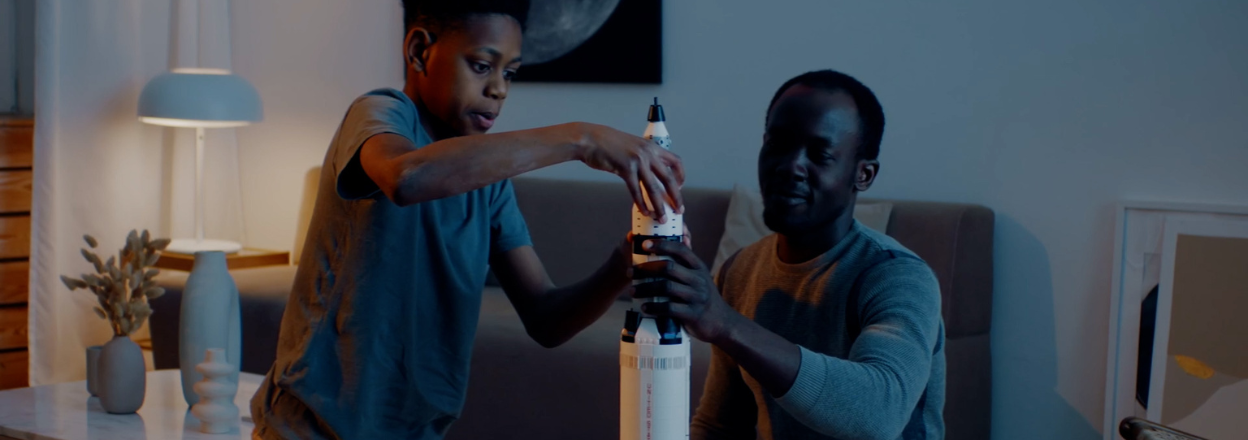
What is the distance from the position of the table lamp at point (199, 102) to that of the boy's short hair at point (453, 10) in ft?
9.85

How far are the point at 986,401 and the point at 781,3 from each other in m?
1.32

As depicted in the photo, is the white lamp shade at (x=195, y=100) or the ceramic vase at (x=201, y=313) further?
the white lamp shade at (x=195, y=100)

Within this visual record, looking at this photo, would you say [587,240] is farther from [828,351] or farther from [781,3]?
[828,351]

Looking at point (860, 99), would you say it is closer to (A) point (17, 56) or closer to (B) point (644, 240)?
(B) point (644, 240)

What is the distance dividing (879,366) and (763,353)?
14 centimetres

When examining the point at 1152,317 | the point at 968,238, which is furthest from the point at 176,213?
the point at 1152,317

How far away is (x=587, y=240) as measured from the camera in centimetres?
360

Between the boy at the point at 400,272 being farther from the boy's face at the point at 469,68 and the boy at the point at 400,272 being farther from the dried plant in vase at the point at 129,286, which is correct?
the dried plant in vase at the point at 129,286

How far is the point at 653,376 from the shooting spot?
36.9 inches

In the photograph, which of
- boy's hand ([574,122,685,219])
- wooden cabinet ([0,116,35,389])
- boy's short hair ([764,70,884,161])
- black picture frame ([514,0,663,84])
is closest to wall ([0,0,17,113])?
wooden cabinet ([0,116,35,389])

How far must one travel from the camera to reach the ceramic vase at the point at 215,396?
86.2 inches

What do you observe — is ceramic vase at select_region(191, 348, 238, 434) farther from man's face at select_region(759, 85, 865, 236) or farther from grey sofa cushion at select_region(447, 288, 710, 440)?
man's face at select_region(759, 85, 865, 236)

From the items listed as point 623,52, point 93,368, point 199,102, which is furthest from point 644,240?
point 199,102

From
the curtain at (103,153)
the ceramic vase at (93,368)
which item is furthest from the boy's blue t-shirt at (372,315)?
the curtain at (103,153)
